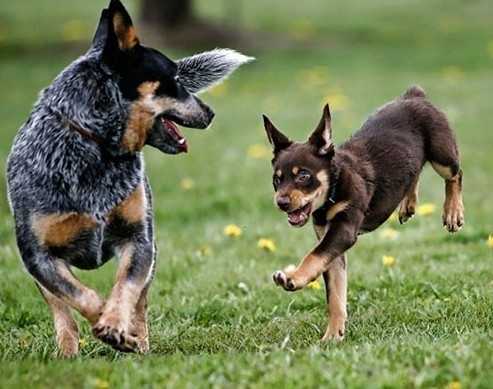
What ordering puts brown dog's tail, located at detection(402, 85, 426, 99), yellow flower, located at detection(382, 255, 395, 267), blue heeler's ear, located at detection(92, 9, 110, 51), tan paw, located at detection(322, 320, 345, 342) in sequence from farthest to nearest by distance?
yellow flower, located at detection(382, 255, 395, 267) < brown dog's tail, located at detection(402, 85, 426, 99) < tan paw, located at detection(322, 320, 345, 342) < blue heeler's ear, located at detection(92, 9, 110, 51)

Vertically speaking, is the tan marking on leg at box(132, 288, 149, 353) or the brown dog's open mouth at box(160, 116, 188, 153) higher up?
the brown dog's open mouth at box(160, 116, 188, 153)

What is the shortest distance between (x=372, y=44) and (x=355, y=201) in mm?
17421

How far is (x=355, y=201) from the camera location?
644 centimetres

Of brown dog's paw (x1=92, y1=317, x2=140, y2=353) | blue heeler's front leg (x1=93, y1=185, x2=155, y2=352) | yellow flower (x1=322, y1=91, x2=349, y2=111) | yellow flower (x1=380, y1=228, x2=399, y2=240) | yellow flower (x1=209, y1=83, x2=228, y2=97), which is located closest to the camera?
brown dog's paw (x1=92, y1=317, x2=140, y2=353)

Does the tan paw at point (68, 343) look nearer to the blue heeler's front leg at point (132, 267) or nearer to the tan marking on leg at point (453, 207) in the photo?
the blue heeler's front leg at point (132, 267)

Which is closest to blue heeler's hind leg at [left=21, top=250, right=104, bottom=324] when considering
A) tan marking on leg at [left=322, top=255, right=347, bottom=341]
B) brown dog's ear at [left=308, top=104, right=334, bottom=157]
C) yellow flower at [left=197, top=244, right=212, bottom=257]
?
tan marking on leg at [left=322, top=255, right=347, bottom=341]

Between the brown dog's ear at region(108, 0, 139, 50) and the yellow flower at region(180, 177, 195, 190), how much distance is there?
635 cm

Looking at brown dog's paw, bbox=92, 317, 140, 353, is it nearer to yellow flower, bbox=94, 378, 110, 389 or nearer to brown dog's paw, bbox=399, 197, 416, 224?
yellow flower, bbox=94, 378, 110, 389

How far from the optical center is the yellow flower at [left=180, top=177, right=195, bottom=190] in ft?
40.4

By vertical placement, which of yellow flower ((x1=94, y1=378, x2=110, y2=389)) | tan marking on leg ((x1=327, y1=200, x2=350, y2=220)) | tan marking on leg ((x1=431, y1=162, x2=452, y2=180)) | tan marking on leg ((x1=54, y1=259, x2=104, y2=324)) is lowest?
yellow flower ((x1=94, y1=378, x2=110, y2=389))

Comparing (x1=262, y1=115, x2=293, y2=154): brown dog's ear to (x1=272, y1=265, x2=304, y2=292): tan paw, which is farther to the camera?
(x1=262, y1=115, x2=293, y2=154): brown dog's ear

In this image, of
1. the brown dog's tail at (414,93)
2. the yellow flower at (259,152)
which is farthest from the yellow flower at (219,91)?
the brown dog's tail at (414,93)

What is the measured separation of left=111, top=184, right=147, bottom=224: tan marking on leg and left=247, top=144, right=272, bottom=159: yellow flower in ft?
24.4

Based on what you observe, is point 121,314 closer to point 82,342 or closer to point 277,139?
point 82,342
